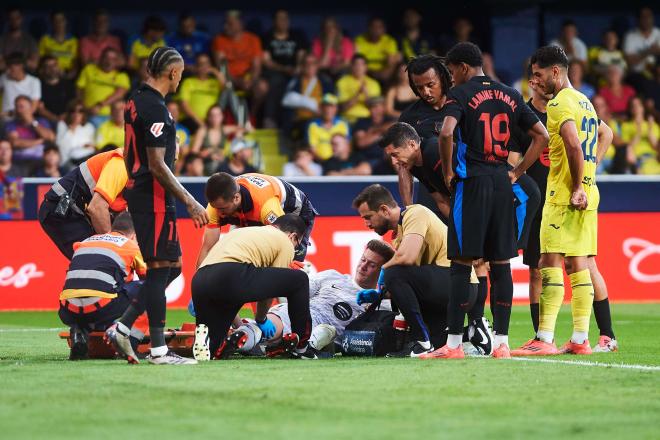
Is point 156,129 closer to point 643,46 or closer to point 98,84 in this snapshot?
point 98,84

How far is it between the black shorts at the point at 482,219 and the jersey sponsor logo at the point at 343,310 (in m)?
1.39

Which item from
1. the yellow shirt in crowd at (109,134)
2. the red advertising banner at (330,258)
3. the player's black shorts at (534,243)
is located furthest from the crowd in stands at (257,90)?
the player's black shorts at (534,243)

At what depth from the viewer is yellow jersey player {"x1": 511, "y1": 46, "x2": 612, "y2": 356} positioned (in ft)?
29.7

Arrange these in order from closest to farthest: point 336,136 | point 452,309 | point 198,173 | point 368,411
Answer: point 368,411, point 452,309, point 198,173, point 336,136

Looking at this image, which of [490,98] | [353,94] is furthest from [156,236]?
[353,94]

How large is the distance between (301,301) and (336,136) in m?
9.98

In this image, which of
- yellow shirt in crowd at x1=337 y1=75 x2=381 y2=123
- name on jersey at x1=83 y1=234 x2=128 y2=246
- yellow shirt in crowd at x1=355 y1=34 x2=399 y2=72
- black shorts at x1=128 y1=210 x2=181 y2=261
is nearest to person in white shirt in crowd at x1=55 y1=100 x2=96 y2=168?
yellow shirt in crowd at x1=337 y1=75 x2=381 y2=123

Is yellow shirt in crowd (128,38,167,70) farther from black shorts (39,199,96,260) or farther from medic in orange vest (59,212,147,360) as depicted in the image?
medic in orange vest (59,212,147,360)

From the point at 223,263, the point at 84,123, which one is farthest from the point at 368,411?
the point at 84,123

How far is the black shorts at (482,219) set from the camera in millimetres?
8352

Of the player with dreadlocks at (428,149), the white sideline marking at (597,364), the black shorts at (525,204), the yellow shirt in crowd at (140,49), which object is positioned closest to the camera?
the white sideline marking at (597,364)

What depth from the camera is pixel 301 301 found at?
8.73 metres

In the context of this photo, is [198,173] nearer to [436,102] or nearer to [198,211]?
[436,102]

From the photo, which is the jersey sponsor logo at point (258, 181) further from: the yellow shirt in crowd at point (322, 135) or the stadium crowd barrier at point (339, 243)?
the yellow shirt in crowd at point (322, 135)
